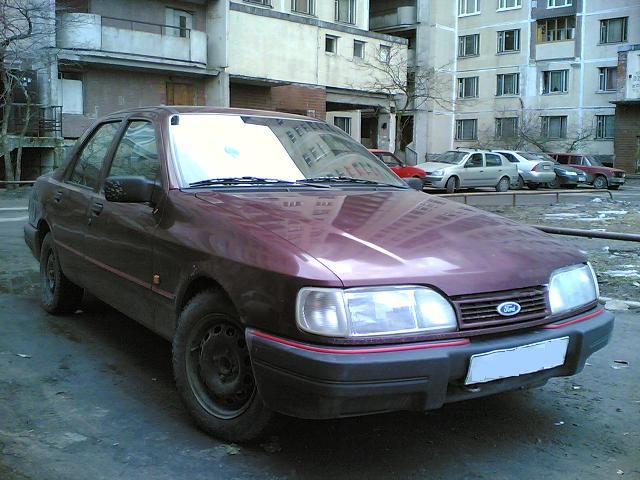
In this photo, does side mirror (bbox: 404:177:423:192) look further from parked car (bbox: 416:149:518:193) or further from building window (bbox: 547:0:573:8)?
building window (bbox: 547:0:573:8)

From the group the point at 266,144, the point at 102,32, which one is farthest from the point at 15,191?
the point at 266,144

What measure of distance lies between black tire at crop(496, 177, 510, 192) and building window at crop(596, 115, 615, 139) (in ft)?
60.2

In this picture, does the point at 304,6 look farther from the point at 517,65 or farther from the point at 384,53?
the point at 517,65

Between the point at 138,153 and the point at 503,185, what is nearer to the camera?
the point at 138,153

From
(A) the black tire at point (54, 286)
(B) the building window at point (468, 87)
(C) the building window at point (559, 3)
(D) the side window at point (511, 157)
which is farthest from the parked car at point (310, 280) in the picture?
(B) the building window at point (468, 87)

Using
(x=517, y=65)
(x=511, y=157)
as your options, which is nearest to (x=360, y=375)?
(x=511, y=157)

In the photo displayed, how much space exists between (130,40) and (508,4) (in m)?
30.3

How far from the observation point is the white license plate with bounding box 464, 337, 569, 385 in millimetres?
2725

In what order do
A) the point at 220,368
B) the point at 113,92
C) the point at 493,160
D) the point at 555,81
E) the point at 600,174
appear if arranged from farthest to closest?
the point at 555,81 → the point at 600,174 → the point at 493,160 → the point at 113,92 → the point at 220,368

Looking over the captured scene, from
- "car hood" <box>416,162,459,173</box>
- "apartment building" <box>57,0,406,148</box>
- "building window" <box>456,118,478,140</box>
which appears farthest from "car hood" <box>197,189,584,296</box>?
"building window" <box>456,118,478,140</box>

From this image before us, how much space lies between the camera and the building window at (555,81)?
43531 mm

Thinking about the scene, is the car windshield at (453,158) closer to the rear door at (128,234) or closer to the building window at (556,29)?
the rear door at (128,234)

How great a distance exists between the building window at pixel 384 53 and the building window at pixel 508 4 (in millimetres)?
16144

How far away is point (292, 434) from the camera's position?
322 centimetres
